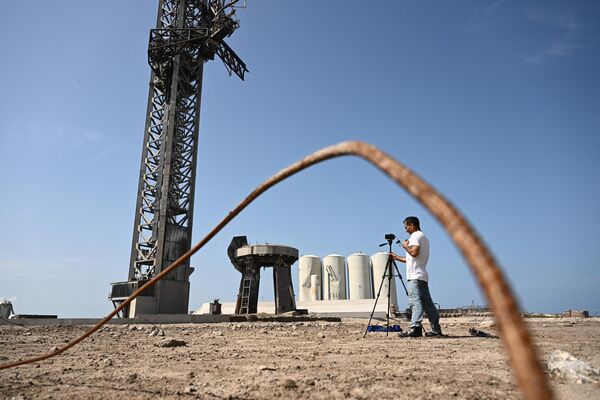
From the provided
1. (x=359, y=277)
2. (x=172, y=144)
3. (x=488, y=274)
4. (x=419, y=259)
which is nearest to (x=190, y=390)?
(x=488, y=274)

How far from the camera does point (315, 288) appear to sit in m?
34.0

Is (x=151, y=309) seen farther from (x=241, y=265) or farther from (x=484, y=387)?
(x=484, y=387)

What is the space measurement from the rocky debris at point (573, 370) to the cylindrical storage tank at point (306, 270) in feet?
106

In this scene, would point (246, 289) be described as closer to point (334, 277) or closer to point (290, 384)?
point (334, 277)

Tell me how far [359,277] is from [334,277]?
236cm

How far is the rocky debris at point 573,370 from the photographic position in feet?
8.06

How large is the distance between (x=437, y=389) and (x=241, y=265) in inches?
789

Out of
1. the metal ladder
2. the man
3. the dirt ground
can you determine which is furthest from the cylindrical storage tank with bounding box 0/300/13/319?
the man

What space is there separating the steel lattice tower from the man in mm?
15113

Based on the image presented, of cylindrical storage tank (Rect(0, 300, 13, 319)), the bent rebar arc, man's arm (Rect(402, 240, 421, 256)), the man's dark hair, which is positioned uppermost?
the man's dark hair

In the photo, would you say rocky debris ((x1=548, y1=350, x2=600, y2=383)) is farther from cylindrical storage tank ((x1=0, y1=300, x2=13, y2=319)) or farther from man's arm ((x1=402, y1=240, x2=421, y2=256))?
cylindrical storage tank ((x1=0, y1=300, x2=13, y2=319))

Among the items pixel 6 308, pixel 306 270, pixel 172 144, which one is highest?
pixel 172 144

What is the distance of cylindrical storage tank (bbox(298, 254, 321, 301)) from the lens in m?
34.5

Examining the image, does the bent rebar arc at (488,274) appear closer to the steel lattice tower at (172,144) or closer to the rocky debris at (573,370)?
the rocky debris at (573,370)
